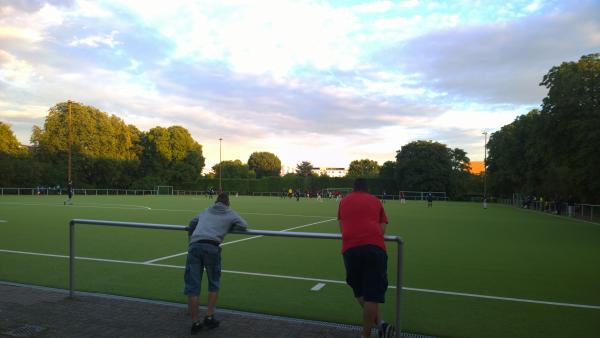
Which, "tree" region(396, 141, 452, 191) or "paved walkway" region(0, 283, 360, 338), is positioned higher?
"tree" region(396, 141, 452, 191)

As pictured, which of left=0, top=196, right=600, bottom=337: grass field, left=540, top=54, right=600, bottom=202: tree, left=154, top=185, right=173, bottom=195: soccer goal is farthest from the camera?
left=154, top=185, right=173, bottom=195: soccer goal

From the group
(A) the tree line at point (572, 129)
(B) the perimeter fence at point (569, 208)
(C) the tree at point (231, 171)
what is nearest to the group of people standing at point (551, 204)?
(B) the perimeter fence at point (569, 208)

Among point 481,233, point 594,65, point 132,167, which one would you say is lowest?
point 481,233

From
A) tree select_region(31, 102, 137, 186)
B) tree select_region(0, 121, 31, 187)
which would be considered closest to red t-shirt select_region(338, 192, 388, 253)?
tree select_region(0, 121, 31, 187)

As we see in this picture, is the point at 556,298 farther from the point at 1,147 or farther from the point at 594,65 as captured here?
the point at 1,147

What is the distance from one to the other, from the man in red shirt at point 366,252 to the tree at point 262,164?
146 meters

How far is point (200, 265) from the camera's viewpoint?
5.59 metres

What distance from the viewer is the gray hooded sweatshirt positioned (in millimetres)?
5523

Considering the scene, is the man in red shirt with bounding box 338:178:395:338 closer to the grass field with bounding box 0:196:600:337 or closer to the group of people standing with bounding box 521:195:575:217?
the grass field with bounding box 0:196:600:337

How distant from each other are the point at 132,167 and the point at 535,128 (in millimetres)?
62556

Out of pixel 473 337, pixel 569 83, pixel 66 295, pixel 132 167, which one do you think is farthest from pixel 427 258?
pixel 132 167

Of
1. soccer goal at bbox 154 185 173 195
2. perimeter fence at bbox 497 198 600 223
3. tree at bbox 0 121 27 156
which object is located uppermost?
tree at bbox 0 121 27 156

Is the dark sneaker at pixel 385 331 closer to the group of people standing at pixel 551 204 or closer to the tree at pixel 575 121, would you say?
the tree at pixel 575 121

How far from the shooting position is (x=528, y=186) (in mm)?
47281
